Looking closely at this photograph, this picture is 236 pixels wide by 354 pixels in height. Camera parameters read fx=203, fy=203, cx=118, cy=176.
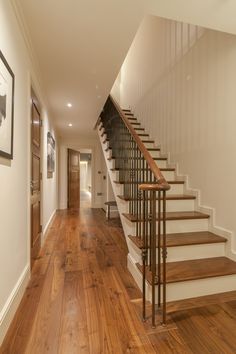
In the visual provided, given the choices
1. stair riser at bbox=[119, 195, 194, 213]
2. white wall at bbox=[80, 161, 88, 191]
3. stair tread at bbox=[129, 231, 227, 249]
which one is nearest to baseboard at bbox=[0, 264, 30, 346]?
stair tread at bbox=[129, 231, 227, 249]

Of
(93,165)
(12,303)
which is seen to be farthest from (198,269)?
(93,165)

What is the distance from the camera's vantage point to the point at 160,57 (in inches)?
147

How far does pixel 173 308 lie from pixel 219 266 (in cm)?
59

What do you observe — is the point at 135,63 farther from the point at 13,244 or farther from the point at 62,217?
the point at 13,244

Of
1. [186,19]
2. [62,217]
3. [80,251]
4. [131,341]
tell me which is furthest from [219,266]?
[62,217]

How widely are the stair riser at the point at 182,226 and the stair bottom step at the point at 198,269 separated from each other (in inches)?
14.5

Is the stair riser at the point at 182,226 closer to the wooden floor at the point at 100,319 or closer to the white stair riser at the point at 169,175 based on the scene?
the wooden floor at the point at 100,319

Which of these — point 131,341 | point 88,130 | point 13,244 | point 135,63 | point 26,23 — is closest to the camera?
point 131,341

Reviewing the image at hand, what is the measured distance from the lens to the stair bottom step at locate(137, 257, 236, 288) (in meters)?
1.70

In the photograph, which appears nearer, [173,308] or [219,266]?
[173,308]

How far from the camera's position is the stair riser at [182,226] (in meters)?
2.25

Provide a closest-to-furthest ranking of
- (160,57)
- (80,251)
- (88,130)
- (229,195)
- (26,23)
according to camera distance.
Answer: (26,23)
(229,195)
(80,251)
(160,57)
(88,130)

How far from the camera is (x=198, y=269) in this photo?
1.81 meters

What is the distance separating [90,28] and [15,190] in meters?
1.60
